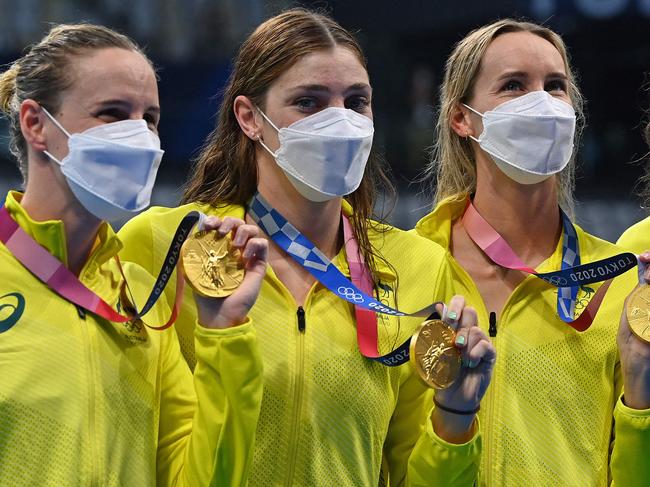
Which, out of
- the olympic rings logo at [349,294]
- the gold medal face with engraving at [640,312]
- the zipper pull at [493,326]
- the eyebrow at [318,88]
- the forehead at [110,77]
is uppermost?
the forehead at [110,77]

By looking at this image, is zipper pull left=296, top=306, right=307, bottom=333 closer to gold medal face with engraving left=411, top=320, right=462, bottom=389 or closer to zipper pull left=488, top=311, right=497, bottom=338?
gold medal face with engraving left=411, top=320, right=462, bottom=389

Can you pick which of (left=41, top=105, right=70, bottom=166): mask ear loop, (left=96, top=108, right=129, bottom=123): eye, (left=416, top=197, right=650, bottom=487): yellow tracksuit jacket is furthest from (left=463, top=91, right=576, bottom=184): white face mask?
(left=41, top=105, right=70, bottom=166): mask ear loop

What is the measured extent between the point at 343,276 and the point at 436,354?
1.31 ft

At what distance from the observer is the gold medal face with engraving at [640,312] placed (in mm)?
3818

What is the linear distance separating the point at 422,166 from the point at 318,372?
4.35 m

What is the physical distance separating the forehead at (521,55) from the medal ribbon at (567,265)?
0.43m

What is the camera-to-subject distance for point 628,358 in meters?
3.87

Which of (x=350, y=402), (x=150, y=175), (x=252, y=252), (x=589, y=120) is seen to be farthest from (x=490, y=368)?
(x=589, y=120)

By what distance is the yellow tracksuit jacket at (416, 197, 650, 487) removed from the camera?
3.98 meters

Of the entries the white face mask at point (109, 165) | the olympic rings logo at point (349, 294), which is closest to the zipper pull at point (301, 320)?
the olympic rings logo at point (349, 294)

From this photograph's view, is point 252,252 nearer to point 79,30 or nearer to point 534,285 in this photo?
point 79,30

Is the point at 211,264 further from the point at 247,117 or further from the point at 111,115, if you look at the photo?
the point at 247,117

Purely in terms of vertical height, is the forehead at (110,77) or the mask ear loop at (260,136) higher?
the forehead at (110,77)

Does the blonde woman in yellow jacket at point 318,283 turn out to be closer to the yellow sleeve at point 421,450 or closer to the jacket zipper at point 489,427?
the yellow sleeve at point 421,450
